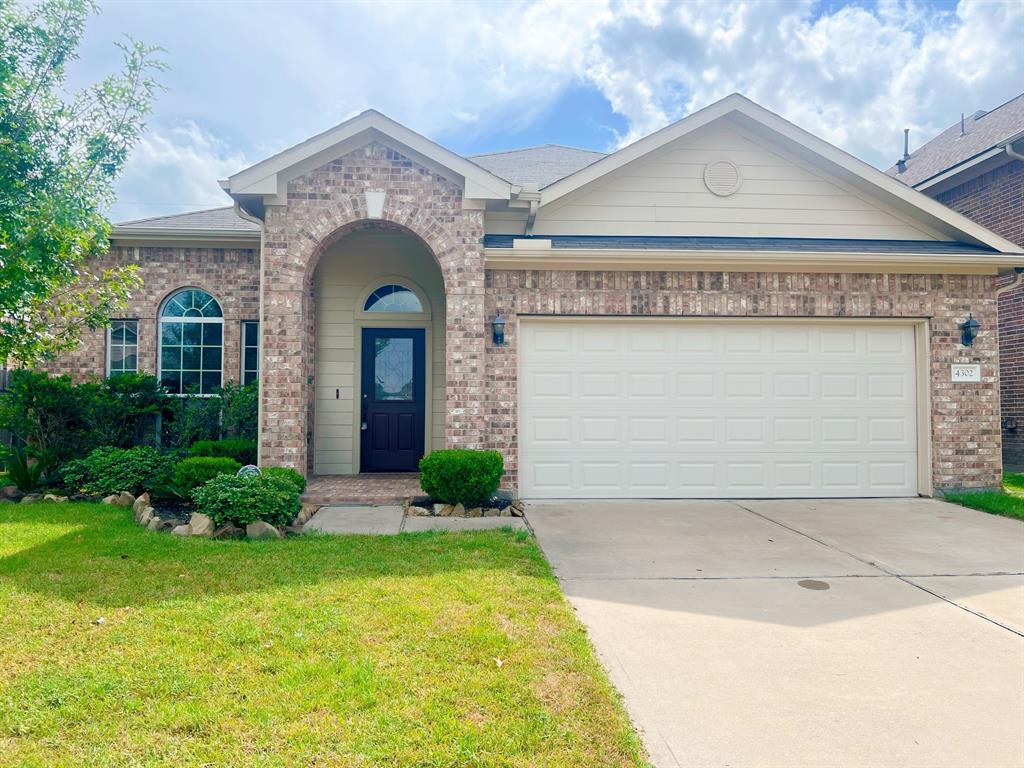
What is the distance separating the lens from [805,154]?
28.7 ft

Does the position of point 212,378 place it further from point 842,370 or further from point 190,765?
point 842,370

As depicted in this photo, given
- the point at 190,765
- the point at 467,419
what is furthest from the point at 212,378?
the point at 190,765

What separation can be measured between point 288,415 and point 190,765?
570cm

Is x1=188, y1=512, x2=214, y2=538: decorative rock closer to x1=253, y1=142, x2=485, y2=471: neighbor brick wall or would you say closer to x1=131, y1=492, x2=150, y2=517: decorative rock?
x1=131, y1=492, x2=150, y2=517: decorative rock

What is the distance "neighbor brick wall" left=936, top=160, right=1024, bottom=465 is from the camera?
11.2 meters

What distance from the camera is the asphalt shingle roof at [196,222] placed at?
9.30m

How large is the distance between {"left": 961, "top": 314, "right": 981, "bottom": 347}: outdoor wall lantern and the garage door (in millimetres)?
670

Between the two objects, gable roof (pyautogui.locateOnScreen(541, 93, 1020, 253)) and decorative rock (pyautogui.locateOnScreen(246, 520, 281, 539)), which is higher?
gable roof (pyautogui.locateOnScreen(541, 93, 1020, 253))

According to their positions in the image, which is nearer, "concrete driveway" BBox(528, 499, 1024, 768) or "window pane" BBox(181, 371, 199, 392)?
"concrete driveway" BBox(528, 499, 1024, 768)

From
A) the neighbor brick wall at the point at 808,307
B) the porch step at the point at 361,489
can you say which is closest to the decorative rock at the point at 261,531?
the porch step at the point at 361,489

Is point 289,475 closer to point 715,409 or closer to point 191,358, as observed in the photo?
point 191,358

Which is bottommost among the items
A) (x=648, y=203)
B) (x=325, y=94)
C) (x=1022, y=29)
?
(x=648, y=203)

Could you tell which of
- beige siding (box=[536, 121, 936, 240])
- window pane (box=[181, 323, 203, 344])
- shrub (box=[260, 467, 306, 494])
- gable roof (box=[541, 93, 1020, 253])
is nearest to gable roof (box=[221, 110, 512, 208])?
gable roof (box=[541, 93, 1020, 253])

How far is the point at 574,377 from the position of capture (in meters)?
8.11
